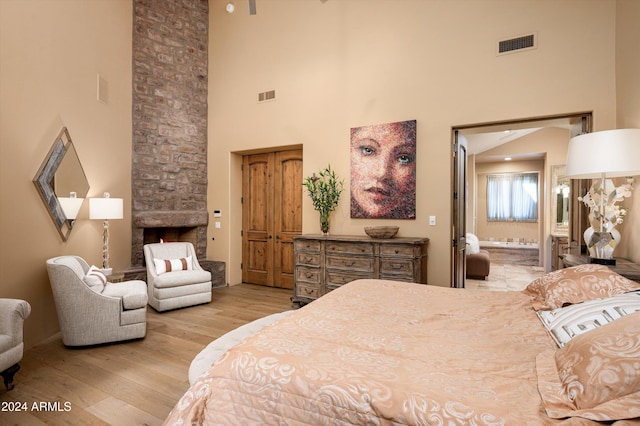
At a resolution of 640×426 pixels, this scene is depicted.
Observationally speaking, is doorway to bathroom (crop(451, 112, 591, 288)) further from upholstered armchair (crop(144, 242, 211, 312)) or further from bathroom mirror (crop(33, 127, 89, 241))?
bathroom mirror (crop(33, 127, 89, 241))

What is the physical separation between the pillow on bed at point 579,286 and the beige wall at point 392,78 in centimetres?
211

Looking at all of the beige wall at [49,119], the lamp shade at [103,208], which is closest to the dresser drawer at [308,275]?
the lamp shade at [103,208]

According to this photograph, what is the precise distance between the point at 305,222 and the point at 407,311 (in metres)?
3.36

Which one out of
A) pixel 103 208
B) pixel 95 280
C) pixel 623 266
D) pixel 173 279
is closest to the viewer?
pixel 623 266

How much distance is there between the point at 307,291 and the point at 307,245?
2.03ft

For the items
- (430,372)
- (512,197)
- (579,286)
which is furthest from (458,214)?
(512,197)

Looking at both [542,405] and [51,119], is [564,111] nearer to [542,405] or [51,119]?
[542,405]

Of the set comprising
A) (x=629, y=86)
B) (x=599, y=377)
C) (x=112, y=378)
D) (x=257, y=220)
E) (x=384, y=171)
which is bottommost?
(x=112, y=378)

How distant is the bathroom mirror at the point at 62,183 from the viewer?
3480mm

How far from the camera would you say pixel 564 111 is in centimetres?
349

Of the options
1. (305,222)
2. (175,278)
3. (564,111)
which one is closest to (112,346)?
(175,278)

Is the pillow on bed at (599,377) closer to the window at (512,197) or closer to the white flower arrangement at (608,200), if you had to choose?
the white flower arrangement at (608,200)

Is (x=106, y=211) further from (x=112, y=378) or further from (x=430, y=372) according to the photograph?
(x=430, y=372)

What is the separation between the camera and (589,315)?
141 centimetres
